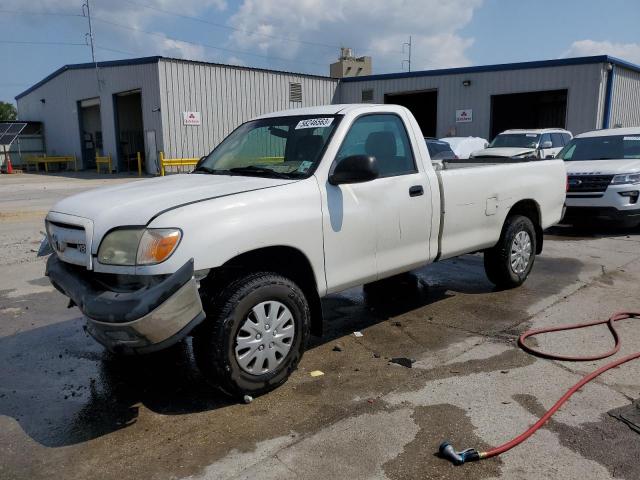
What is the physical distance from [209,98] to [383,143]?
2272 centimetres

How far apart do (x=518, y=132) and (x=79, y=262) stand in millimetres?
15796

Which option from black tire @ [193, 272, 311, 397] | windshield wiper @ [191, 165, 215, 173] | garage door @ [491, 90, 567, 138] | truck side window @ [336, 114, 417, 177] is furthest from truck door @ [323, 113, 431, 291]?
garage door @ [491, 90, 567, 138]

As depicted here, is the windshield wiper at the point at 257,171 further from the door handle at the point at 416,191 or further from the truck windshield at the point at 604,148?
the truck windshield at the point at 604,148

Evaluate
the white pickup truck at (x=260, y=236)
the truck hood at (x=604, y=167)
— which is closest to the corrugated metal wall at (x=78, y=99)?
the truck hood at (x=604, y=167)

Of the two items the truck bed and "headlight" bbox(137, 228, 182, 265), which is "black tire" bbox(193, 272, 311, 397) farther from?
the truck bed

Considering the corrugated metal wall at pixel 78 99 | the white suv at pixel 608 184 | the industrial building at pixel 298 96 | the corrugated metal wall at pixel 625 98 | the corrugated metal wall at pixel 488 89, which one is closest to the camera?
the white suv at pixel 608 184

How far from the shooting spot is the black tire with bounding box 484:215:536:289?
6.23 meters

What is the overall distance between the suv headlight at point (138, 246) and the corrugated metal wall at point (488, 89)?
2396 centimetres

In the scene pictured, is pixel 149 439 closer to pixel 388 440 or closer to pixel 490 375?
pixel 388 440

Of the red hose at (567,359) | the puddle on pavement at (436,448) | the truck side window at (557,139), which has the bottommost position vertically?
the puddle on pavement at (436,448)

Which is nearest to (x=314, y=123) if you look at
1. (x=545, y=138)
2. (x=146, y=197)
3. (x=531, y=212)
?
(x=146, y=197)

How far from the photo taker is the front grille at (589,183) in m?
10.0

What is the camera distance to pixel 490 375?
4.23m

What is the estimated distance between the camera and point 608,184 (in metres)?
10.0
